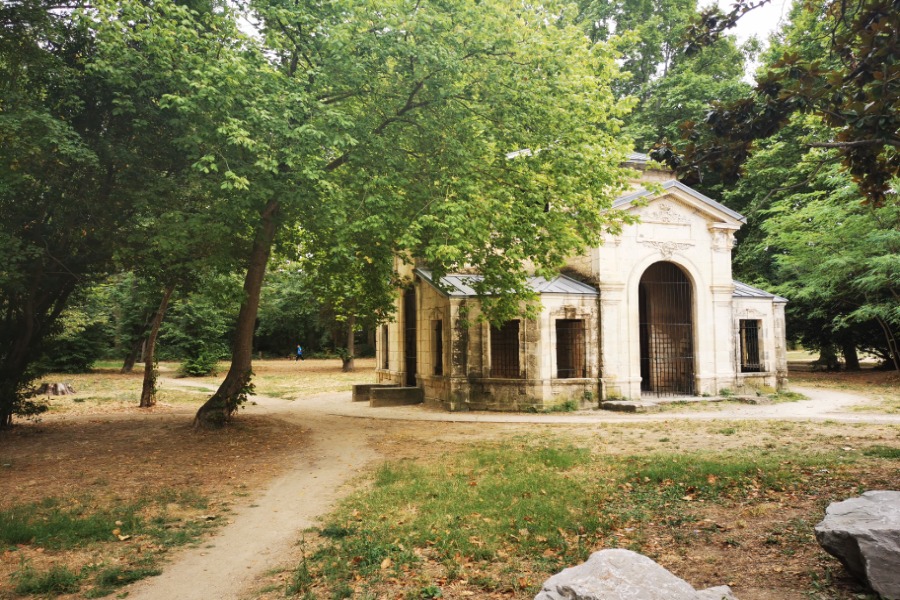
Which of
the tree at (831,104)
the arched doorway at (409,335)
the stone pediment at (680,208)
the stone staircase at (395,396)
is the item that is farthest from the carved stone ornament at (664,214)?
the tree at (831,104)

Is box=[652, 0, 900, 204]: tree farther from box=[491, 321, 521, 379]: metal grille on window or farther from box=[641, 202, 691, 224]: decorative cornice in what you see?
box=[641, 202, 691, 224]: decorative cornice

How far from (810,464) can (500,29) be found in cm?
964

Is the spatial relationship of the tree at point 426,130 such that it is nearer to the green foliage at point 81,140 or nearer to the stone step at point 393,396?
the green foliage at point 81,140

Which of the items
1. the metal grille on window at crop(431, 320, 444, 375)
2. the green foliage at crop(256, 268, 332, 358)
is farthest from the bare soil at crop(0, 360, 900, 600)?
the green foliage at crop(256, 268, 332, 358)

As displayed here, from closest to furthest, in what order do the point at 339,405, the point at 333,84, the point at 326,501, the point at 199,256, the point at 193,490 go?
the point at 326,501 → the point at 193,490 → the point at 333,84 → the point at 199,256 → the point at 339,405

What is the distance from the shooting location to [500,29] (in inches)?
470

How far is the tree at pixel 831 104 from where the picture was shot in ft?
19.8

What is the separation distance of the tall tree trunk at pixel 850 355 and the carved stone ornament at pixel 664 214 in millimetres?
15772

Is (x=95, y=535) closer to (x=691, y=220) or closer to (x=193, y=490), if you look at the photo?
(x=193, y=490)

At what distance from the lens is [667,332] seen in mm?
21062

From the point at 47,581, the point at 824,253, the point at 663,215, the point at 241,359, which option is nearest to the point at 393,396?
the point at 241,359

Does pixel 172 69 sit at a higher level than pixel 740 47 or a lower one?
lower

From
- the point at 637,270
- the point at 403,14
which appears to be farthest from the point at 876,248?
the point at 403,14

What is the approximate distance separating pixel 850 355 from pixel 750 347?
12.1 m
